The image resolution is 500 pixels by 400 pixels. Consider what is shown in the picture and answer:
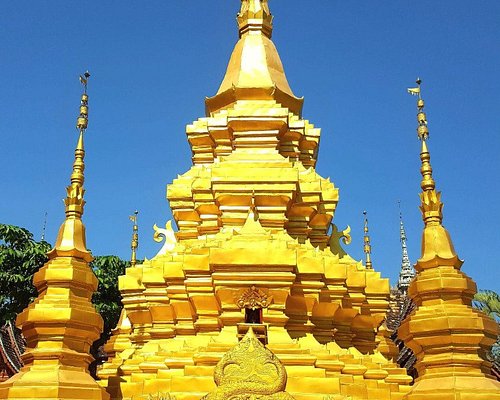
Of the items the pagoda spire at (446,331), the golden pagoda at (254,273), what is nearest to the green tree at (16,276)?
the golden pagoda at (254,273)

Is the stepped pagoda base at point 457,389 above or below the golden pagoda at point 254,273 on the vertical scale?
below

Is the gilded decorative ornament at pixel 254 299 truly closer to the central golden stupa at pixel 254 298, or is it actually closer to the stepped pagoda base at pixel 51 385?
the central golden stupa at pixel 254 298

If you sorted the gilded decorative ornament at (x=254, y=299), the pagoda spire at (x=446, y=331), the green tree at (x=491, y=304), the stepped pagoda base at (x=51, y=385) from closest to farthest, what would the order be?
1. the stepped pagoda base at (x=51, y=385)
2. the pagoda spire at (x=446, y=331)
3. the gilded decorative ornament at (x=254, y=299)
4. the green tree at (x=491, y=304)

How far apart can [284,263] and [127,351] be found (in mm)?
5040

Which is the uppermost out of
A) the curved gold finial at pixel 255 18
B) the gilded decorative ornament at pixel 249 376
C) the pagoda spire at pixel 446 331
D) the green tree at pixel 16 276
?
the curved gold finial at pixel 255 18

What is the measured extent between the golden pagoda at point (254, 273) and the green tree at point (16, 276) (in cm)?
1094

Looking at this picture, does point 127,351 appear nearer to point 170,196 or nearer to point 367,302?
point 170,196

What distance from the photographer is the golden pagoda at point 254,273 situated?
980 centimetres

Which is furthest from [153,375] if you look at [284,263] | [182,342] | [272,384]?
[272,384]

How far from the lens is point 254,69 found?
46.5 feet

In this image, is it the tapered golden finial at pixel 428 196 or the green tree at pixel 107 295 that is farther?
the green tree at pixel 107 295

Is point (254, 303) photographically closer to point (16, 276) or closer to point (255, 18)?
point (255, 18)

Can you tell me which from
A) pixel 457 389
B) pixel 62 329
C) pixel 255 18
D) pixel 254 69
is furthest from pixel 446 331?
pixel 255 18

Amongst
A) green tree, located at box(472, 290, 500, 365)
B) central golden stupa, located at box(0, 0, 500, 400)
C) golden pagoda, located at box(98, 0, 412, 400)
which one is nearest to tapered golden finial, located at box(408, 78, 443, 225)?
central golden stupa, located at box(0, 0, 500, 400)
